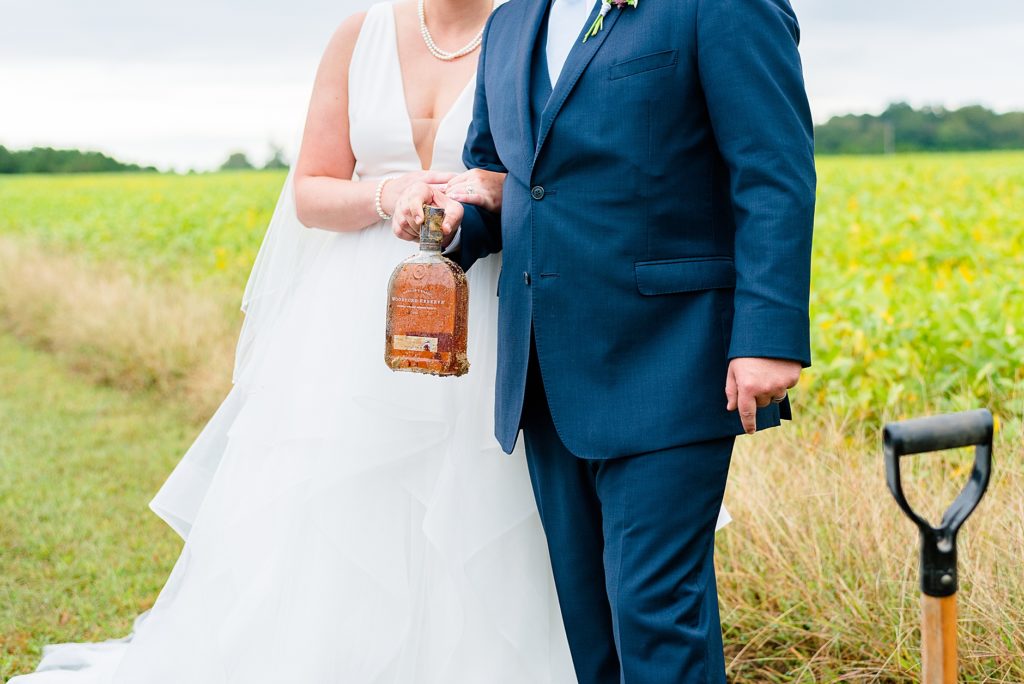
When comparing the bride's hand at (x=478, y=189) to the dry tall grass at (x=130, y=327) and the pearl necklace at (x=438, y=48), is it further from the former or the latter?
the dry tall grass at (x=130, y=327)

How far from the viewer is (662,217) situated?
2180 millimetres

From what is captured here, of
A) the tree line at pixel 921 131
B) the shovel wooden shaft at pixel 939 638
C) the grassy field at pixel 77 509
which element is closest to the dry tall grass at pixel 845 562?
the shovel wooden shaft at pixel 939 638

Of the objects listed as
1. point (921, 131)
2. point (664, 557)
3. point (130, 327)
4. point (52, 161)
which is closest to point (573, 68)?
point (664, 557)

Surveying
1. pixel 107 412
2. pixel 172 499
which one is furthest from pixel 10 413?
pixel 172 499

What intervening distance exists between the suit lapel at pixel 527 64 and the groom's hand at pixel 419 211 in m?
0.26

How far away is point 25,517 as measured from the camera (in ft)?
17.5

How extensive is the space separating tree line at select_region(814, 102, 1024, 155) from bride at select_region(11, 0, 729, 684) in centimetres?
4476

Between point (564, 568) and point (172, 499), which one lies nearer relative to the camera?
point (564, 568)

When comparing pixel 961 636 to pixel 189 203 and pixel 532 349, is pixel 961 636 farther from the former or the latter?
pixel 189 203

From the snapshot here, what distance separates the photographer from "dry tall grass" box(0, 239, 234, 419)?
25.6ft

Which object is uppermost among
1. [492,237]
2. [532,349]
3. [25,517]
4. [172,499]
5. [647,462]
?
[492,237]

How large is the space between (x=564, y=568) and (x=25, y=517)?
3.84 meters

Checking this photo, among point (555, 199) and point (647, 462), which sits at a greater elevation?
point (555, 199)

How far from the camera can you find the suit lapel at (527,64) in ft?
7.59
